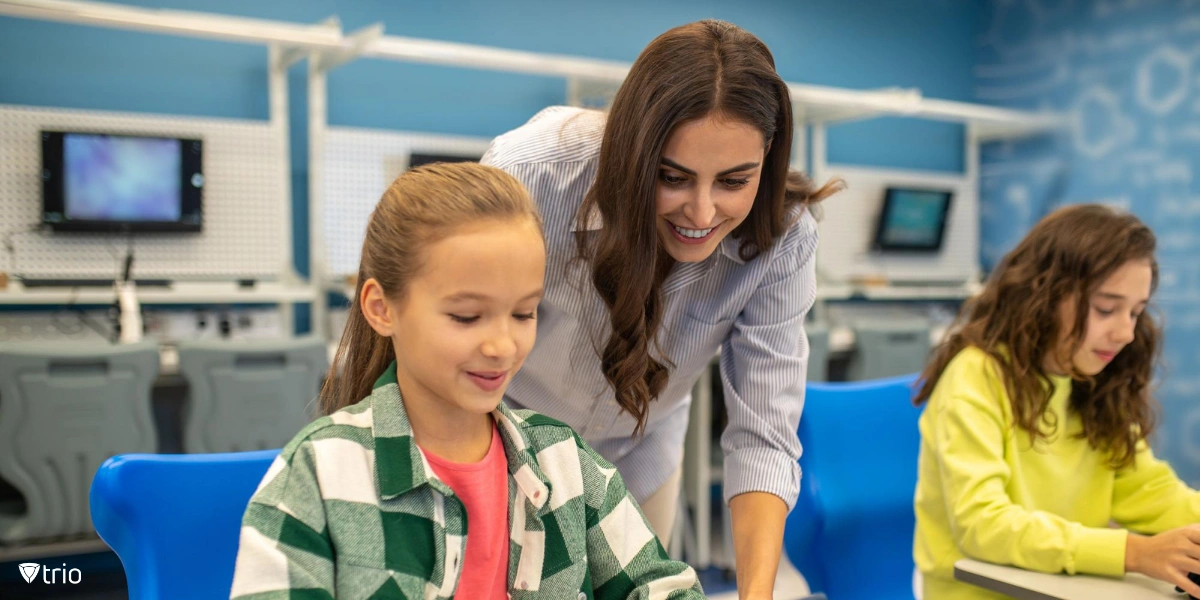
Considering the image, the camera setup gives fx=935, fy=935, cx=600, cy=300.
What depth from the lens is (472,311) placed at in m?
0.78

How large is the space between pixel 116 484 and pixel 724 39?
0.79 meters

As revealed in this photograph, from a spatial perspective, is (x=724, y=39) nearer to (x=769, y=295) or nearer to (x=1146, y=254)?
(x=769, y=295)

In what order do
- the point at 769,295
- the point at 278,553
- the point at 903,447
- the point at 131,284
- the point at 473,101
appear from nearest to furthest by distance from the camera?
the point at 278,553 < the point at 769,295 < the point at 903,447 < the point at 131,284 < the point at 473,101

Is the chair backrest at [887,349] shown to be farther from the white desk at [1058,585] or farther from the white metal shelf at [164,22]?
the white desk at [1058,585]

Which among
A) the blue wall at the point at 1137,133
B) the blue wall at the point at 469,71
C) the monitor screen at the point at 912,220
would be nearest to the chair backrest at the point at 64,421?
the blue wall at the point at 469,71

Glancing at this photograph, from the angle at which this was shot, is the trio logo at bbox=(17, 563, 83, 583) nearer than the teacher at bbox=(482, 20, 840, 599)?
No

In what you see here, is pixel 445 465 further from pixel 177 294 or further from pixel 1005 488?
pixel 177 294

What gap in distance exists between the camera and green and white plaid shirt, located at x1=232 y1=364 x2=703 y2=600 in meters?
0.73

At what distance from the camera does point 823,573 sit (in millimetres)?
1542

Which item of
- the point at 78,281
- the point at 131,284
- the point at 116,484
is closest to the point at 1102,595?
the point at 116,484

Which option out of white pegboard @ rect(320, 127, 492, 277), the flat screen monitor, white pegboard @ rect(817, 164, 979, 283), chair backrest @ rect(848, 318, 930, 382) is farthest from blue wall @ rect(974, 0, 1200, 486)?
the flat screen monitor

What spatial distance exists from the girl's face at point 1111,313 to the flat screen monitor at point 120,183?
318 centimetres

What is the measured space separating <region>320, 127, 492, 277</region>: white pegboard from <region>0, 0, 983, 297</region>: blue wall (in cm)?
14

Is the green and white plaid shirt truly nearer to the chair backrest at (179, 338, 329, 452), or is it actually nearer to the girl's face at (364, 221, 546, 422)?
the girl's face at (364, 221, 546, 422)
